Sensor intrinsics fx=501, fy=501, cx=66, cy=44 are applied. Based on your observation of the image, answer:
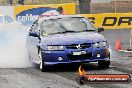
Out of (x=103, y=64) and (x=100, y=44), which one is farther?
(x=103, y=64)

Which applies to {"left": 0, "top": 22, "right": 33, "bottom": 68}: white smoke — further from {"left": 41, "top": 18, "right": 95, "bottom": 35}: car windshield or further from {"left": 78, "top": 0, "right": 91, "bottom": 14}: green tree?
{"left": 78, "top": 0, "right": 91, "bottom": 14}: green tree

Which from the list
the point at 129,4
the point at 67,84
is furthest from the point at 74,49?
the point at 129,4

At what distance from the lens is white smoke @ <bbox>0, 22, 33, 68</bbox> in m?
15.2

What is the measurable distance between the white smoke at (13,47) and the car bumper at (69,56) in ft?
6.45

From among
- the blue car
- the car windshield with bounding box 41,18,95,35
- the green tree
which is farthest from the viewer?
the green tree

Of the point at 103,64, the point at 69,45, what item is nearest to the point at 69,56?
the point at 69,45

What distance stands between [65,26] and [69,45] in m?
1.36

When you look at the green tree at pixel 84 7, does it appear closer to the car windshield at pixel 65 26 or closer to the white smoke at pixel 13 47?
the white smoke at pixel 13 47

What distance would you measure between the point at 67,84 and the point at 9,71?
3.46 meters

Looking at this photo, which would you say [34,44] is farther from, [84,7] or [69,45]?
[84,7]

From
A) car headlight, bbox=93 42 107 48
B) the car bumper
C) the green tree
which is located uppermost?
car headlight, bbox=93 42 107 48

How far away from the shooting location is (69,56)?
12.7 metres

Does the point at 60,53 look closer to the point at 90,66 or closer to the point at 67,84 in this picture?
the point at 90,66

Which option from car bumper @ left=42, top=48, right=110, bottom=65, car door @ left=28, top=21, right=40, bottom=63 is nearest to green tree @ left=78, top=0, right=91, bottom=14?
car door @ left=28, top=21, right=40, bottom=63
